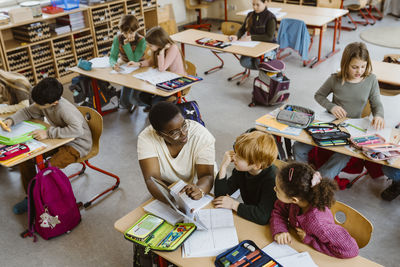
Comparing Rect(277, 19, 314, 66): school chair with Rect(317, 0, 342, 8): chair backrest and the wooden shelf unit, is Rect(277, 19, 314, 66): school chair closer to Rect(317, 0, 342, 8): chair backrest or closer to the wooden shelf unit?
Rect(317, 0, 342, 8): chair backrest

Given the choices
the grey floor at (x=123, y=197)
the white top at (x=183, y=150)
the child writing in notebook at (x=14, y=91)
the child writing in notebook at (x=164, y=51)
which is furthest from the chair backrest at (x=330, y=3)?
the white top at (x=183, y=150)

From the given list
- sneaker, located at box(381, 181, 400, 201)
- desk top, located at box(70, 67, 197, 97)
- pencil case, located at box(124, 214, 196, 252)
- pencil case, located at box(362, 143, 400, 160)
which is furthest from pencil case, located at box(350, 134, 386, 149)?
desk top, located at box(70, 67, 197, 97)

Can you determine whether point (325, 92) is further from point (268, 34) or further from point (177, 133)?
point (268, 34)

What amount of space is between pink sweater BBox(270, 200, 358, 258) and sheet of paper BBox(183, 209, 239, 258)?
216 mm

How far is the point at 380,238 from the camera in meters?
2.85

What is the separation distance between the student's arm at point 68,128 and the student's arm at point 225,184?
125 cm

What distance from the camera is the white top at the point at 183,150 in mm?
2332

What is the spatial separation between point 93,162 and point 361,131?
2476 millimetres

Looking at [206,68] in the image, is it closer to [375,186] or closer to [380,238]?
[375,186]

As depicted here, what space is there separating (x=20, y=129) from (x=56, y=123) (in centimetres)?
26

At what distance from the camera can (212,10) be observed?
8.64m

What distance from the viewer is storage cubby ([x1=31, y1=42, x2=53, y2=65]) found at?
17.8ft

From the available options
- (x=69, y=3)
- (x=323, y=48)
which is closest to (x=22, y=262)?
(x=69, y=3)

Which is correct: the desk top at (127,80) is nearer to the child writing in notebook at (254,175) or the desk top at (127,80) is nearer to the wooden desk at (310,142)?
the wooden desk at (310,142)
